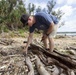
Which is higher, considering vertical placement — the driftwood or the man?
the man

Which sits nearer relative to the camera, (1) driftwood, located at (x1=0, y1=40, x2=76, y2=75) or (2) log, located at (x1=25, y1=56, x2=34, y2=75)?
(2) log, located at (x1=25, y1=56, x2=34, y2=75)

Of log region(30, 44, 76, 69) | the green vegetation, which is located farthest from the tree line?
log region(30, 44, 76, 69)

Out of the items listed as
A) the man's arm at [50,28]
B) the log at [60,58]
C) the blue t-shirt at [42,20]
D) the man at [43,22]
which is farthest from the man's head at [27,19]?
the log at [60,58]

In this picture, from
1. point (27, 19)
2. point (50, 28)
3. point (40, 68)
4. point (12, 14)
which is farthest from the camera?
point (12, 14)

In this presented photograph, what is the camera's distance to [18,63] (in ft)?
15.0

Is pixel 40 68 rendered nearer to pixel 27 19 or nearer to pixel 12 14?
pixel 27 19

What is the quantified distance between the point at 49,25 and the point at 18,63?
3.03ft

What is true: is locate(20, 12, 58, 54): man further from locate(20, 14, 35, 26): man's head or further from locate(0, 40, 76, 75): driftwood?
locate(0, 40, 76, 75): driftwood

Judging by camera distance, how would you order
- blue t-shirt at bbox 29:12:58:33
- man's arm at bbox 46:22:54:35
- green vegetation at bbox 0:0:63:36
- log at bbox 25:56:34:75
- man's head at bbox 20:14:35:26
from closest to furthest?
log at bbox 25:56:34:75 < man's head at bbox 20:14:35:26 < blue t-shirt at bbox 29:12:58:33 < man's arm at bbox 46:22:54:35 < green vegetation at bbox 0:0:63:36

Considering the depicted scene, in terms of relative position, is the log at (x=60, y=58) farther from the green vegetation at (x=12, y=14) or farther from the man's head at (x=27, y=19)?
the green vegetation at (x=12, y=14)

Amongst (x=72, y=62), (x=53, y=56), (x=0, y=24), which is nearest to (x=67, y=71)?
(x=72, y=62)

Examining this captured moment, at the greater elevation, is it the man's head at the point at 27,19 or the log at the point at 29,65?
the man's head at the point at 27,19

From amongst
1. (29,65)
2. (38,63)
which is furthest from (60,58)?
(29,65)

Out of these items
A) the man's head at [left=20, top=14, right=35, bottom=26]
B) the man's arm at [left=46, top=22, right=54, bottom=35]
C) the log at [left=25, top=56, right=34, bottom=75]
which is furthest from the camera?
the man's arm at [left=46, top=22, right=54, bottom=35]
